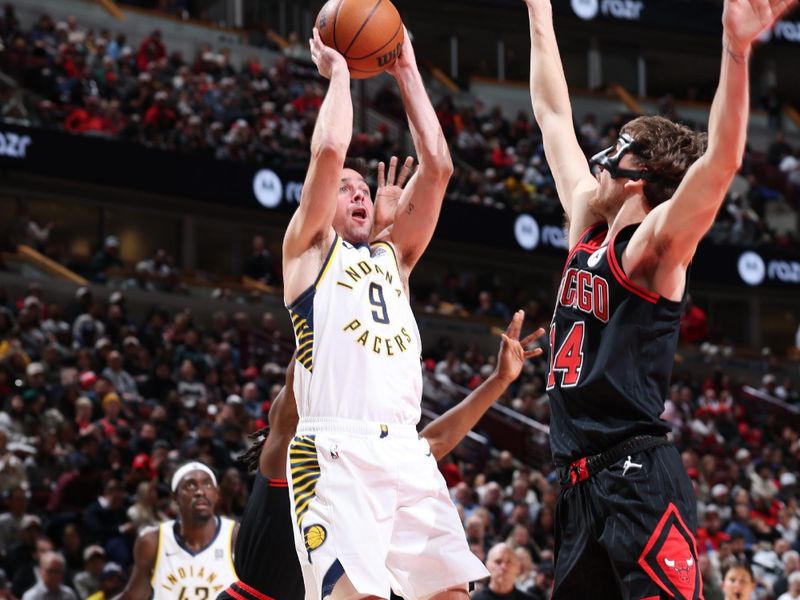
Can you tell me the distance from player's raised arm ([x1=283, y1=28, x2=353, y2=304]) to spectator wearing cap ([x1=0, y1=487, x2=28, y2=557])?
21.6 ft

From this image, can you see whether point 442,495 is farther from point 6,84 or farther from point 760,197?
point 760,197

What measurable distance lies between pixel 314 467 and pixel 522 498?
32.3 feet

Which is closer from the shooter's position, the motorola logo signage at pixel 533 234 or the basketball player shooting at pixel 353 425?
the basketball player shooting at pixel 353 425

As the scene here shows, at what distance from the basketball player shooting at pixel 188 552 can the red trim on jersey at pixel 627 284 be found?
388cm

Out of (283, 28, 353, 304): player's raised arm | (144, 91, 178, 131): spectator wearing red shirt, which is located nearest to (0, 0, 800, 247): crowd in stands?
(144, 91, 178, 131): spectator wearing red shirt

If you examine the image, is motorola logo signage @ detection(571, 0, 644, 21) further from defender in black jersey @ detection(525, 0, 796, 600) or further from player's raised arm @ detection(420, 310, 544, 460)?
defender in black jersey @ detection(525, 0, 796, 600)

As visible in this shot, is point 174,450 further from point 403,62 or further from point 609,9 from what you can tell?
point 609,9

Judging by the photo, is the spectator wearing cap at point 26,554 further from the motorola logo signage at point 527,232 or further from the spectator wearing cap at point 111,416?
the motorola logo signage at point 527,232

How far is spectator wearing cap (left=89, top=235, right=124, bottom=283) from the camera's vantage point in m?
18.1

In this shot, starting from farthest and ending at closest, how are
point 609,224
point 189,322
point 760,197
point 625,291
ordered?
point 760,197 < point 189,322 < point 609,224 < point 625,291

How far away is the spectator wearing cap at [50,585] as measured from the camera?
932cm

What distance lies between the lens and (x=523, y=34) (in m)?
31.0

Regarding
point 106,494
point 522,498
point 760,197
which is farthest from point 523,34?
point 106,494

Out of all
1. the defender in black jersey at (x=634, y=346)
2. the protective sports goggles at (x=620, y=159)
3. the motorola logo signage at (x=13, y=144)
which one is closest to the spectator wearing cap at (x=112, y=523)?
the defender in black jersey at (x=634, y=346)
